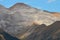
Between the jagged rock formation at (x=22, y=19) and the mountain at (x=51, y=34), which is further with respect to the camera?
the jagged rock formation at (x=22, y=19)

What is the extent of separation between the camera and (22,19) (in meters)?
116

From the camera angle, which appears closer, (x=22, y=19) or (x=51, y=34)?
(x=51, y=34)

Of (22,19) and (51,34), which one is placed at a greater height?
(22,19)

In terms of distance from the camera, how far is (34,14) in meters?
122

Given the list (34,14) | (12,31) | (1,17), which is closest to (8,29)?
(12,31)

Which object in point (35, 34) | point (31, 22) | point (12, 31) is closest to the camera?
point (35, 34)

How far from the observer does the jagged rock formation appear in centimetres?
10654

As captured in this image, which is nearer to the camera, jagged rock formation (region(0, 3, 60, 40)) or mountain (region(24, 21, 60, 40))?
mountain (region(24, 21, 60, 40))

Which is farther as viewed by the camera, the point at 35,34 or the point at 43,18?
the point at 43,18

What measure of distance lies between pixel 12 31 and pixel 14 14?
15069mm

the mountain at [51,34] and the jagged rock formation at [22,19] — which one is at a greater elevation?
the jagged rock formation at [22,19]

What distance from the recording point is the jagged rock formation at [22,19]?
106544 millimetres

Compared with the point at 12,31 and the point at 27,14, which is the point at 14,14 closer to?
A: the point at 27,14

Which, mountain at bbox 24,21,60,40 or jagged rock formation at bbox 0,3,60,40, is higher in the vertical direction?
jagged rock formation at bbox 0,3,60,40
